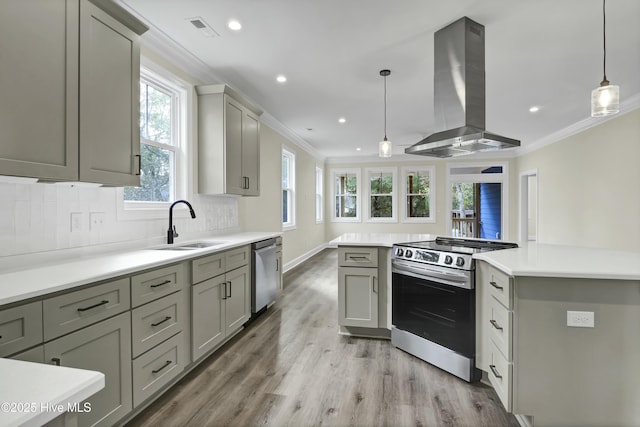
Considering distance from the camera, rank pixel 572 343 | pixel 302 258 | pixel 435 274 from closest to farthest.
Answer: pixel 572 343 < pixel 435 274 < pixel 302 258

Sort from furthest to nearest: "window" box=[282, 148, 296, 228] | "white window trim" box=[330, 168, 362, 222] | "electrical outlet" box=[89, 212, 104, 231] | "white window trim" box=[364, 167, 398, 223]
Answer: "white window trim" box=[330, 168, 362, 222], "white window trim" box=[364, 167, 398, 223], "window" box=[282, 148, 296, 228], "electrical outlet" box=[89, 212, 104, 231]

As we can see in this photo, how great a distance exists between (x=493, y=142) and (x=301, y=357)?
7.77ft

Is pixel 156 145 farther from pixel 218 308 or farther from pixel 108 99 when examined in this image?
pixel 218 308

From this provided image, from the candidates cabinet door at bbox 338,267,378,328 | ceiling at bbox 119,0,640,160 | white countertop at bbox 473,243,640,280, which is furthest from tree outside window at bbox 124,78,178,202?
white countertop at bbox 473,243,640,280

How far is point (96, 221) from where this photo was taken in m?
2.30

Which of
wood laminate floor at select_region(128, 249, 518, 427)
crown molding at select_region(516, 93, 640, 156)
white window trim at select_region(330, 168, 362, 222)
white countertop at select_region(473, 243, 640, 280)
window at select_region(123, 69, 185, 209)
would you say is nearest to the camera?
white countertop at select_region(473, 243, 640, 280)

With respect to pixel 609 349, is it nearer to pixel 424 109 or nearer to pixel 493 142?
pixel 493 142

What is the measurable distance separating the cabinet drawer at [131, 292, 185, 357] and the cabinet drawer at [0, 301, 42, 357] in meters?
0.51

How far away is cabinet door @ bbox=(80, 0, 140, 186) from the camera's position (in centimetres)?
182

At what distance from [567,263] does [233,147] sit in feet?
10.0

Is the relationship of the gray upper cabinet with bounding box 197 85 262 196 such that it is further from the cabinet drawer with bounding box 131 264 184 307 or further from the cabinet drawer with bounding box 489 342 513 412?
the cabinet drawer with bounding box 489 342 513 412

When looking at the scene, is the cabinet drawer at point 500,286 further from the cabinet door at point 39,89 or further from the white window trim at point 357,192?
the white window trim at point 357,192

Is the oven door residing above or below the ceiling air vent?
below

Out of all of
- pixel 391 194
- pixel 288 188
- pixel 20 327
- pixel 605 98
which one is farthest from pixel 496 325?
pixel 391 194
